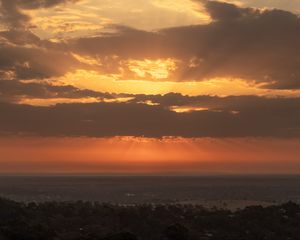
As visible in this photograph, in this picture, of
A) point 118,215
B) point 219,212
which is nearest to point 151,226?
point 118,215

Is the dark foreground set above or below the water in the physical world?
above

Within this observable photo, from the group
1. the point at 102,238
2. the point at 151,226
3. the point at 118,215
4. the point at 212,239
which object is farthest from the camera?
Answer: the point at 118,215

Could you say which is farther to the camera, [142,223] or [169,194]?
[169,194]

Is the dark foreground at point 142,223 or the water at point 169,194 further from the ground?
the dark foreground at point 142,223

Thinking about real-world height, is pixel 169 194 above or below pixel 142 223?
below

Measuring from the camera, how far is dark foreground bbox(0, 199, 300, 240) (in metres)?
31.6

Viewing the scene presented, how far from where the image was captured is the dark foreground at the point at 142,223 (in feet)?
104

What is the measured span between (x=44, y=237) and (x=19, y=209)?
11.7 m

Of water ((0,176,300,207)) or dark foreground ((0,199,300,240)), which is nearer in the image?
dark foreground ((0,199,300,240))

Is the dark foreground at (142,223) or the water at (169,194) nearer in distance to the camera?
the dark foreground at (142,223)

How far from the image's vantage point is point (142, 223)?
3681cm

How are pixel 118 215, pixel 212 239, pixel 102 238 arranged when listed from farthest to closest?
pixel 118 215
pixel 212 239
pixel 102 238

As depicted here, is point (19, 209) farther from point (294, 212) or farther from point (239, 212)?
point (294, 212)

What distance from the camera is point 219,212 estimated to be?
4066 cm
